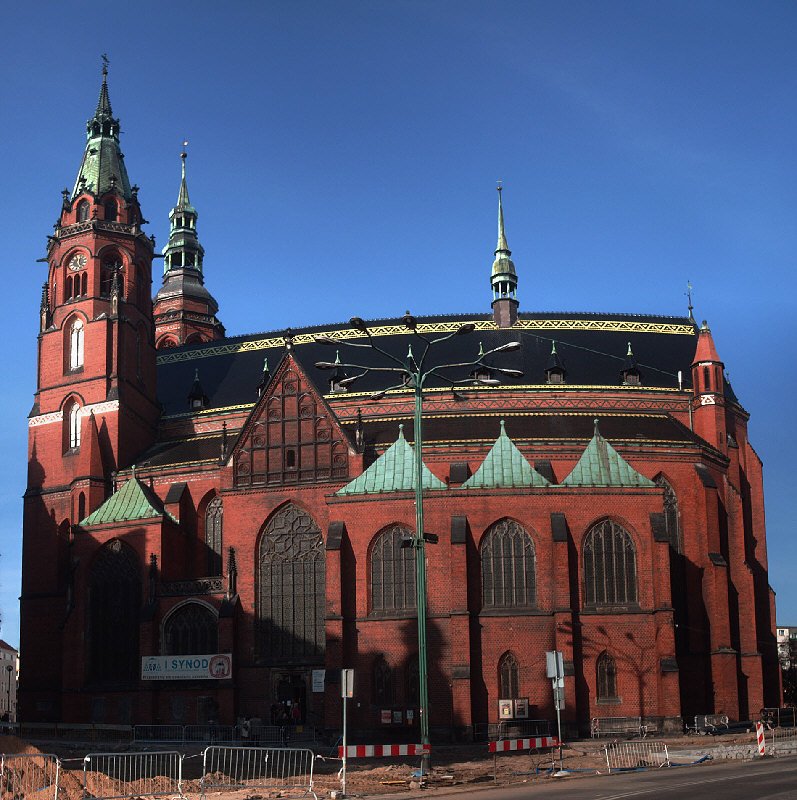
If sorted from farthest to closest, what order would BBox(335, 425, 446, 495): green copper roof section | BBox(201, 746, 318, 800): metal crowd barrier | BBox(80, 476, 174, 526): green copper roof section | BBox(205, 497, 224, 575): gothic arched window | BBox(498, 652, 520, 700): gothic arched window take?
BBox(205, 497, 224, 575): gothic arched window < BBox(80, 476, 174, 526): green copper roof section < BBox(335, 425, 446, 495): green copper roof section < BBox(498, 652, 520, 700): gothic arched window < BBox(201, 746, 318, 800): metal crowd barrier

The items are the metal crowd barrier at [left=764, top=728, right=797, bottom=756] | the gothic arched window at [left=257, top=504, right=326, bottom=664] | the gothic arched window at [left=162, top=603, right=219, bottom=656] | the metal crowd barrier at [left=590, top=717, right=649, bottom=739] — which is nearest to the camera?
the metal crowd barrier at [left=764, top=728, right=797, bottom=756]

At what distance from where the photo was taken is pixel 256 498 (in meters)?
64.4

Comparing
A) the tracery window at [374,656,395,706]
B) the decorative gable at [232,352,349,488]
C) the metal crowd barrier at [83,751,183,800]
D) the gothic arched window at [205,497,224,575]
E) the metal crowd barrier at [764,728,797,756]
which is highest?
the decorative gable at [232,352,349,488]

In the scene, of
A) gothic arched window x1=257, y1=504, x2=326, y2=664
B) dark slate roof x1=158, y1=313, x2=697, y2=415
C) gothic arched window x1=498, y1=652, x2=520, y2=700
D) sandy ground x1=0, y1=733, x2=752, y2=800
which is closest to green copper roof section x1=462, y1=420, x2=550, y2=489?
gothic arched window x1=498, y1=652, x2=520, y2=700

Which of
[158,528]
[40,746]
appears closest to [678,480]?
[158,528]

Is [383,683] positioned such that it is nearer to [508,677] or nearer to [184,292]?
[508,677]

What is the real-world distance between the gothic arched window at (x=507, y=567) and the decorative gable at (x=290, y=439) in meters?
9.53

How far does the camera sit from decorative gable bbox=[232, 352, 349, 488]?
64312mm

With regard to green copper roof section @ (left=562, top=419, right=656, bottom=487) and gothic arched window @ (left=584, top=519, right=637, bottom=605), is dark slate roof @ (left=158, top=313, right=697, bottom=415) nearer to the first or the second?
green copper roof section @ (left=562, top=419, right=656, bottom=487)

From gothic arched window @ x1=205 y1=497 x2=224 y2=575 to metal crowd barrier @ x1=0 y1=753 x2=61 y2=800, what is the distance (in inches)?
1545

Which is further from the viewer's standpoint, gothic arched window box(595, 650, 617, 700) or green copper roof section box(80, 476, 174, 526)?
green copper roof section box(80, 476, 174, 526)

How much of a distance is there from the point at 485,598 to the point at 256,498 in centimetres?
1392

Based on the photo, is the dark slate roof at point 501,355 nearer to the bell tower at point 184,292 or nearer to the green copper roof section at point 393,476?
the green copper roof section at point 393,476

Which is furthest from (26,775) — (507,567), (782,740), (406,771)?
(507,567)
